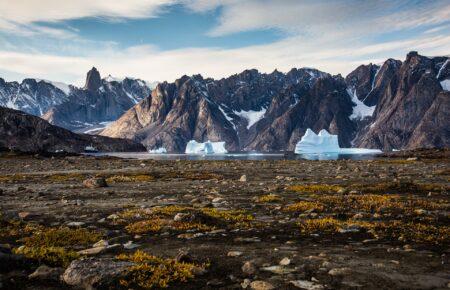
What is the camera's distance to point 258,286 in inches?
311

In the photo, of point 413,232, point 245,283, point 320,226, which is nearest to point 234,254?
point 245,283

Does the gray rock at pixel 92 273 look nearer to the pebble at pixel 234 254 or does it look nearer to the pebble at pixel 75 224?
the pebble at pixel 234 254

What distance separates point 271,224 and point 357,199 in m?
7.90

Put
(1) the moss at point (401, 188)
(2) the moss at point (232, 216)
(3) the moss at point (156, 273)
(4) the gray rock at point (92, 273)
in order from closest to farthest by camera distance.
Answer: (4) the gray rock at point (92, 273), (3) the moss at point (156, 273), (2) the moss at point (232, 216), (1) the moss at point (401, 188)

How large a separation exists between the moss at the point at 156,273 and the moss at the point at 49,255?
4.67 feet

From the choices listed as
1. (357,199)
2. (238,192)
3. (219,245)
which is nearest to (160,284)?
(219,245)

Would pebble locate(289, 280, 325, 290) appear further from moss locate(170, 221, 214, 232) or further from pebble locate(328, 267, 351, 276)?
moss locate(170, 221, 214, 232)

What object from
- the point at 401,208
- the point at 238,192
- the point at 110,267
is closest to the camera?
the point at 110,267

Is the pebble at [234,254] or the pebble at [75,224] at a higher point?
the pebble at [234,254]

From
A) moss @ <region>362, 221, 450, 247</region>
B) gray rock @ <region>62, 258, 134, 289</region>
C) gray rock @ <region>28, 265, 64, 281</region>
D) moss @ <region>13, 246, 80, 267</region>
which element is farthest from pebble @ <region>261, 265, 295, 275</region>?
moss @ <region>362, 221, 450, 247</region>

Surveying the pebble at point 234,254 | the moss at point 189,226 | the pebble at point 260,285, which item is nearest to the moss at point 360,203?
the moss at point 189,226

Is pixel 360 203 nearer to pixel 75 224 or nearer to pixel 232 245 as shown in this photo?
pixel 232 245

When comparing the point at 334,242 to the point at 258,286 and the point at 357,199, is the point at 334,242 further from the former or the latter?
the point at 357,199

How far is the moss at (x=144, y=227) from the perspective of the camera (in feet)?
44.8
